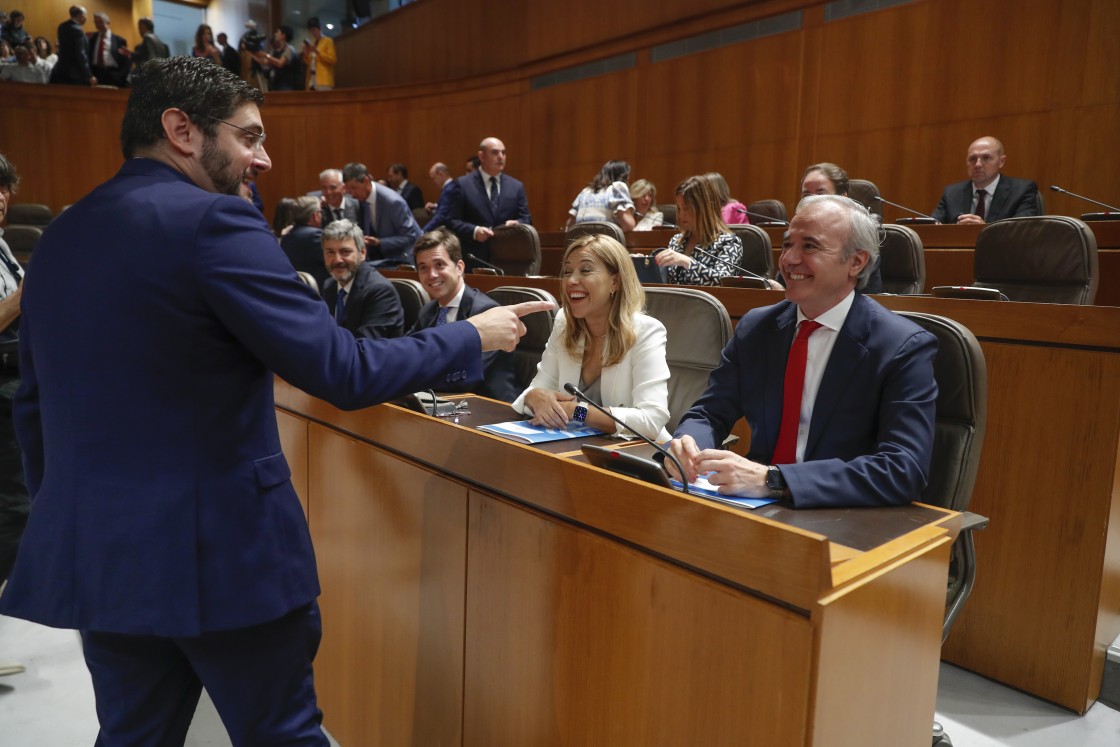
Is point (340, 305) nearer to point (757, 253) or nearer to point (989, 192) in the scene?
point (757, 253)

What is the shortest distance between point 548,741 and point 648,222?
190 inches

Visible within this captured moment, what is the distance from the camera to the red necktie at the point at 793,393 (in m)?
1.58

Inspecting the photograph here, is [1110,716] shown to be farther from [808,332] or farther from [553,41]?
[553,41]

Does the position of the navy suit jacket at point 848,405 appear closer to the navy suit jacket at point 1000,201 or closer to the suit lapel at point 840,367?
the suit lapel at point 840,367

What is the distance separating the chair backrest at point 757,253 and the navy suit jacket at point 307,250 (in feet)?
7.54

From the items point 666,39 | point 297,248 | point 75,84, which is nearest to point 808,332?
point 297,248

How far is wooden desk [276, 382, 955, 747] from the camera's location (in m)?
0.95

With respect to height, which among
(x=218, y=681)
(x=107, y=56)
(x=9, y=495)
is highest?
(x=107, y=56)

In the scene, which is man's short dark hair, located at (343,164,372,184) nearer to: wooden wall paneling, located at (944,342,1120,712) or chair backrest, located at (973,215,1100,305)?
chair backrest, located at (973,215,1100,305)

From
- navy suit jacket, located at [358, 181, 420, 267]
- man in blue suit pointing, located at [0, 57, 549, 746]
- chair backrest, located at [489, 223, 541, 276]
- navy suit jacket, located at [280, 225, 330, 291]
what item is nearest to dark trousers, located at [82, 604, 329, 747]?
man in blue suit pointing, located at [0, 57, 549, 746]

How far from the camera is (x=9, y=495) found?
7.54ft

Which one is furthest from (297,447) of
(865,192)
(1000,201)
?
(1000,201)

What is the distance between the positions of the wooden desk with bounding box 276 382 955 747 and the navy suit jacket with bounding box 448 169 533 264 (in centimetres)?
355

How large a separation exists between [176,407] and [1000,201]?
16.3 feet
